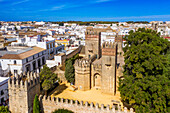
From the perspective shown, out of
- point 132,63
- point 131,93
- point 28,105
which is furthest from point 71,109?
point 132,63

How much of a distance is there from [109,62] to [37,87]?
33.2ft

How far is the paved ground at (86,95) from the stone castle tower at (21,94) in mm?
5883

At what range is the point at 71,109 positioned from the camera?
19.6 m

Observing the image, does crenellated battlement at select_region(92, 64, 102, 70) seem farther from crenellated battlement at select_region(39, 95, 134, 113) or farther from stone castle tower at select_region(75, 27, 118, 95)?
crenellated battlement at select_region(39, 95, 134, 113)

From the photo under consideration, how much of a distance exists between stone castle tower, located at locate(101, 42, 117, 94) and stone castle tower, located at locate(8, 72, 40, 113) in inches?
390

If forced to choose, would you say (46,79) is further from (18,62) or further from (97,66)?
(18,62)

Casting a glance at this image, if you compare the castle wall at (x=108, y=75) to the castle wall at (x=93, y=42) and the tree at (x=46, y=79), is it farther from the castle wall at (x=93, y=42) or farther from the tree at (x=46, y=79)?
the castle wall at (x=93, y=42)

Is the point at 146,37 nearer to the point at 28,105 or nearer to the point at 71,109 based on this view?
the point at 71,109

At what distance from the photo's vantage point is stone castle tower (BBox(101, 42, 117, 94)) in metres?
23.7

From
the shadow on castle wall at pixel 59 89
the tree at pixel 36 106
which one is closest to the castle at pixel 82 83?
the tree at pixel 36 106

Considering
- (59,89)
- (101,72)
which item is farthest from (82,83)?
(59,89)

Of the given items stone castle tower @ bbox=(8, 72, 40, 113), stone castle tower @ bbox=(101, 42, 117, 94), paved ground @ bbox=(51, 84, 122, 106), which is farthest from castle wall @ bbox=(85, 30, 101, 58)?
stone castle tower @ bbox=(8, 72, 40, 113)

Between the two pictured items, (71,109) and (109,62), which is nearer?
(71,109)

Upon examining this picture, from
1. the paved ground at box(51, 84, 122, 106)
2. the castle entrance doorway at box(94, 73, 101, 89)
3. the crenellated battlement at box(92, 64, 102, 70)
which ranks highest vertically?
the crenellated battlement at box(92, 64, 102, 70)
